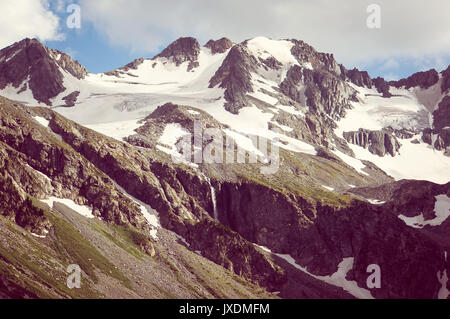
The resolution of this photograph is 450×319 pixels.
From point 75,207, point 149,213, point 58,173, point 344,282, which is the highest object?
point 58,173

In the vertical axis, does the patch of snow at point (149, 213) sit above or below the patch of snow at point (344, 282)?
above

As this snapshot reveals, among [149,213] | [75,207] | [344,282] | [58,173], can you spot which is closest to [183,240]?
[149,213]

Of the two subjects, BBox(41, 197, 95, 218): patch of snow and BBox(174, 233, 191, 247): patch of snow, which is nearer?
BBox(41, 197, 95, 218): patch of snow

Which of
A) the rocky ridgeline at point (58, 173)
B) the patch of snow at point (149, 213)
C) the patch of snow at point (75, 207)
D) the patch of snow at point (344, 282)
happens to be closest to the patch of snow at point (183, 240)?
the patch of snow at point (149, 213)

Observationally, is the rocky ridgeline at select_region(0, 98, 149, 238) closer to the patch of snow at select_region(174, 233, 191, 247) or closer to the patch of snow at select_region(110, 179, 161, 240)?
the patch of snow at select_region(110, 179, 161, 240)

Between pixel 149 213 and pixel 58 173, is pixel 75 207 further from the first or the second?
pixel 149 213

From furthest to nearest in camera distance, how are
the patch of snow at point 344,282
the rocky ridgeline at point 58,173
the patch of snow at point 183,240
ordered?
the patch of snow at point 344,282 < the patch of snow at point 183,240 < the rocky ridgeline at point 58,173

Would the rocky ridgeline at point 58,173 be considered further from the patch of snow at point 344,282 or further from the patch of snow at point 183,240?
the patch of snow at point 344,282

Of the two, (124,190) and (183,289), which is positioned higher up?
(124,190)

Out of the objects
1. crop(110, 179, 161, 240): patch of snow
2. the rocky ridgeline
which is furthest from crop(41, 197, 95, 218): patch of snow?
crop(110, 179, 161, 240): patch of snow

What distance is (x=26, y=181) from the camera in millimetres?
166875
